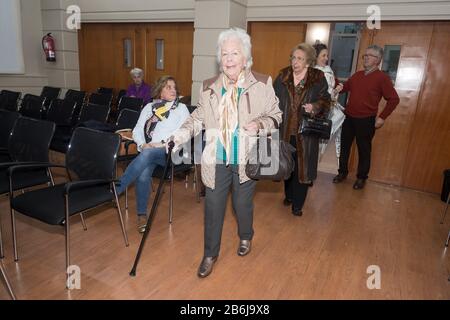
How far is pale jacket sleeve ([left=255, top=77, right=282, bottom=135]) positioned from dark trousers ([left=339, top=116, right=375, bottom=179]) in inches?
93.0

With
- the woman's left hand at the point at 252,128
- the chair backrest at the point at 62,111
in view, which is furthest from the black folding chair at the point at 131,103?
the woman's left hand at the point at 252,128

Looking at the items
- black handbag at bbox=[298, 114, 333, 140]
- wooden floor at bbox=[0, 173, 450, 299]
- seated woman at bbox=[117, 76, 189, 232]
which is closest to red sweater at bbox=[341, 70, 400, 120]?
wooden floor at bbox=[0, 173, 450, 299]

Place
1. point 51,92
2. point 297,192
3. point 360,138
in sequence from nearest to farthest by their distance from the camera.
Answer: point 297,192
point 360,138
point 51,92

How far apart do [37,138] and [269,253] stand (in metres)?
2.00

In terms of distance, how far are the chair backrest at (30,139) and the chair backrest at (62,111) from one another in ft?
4.57

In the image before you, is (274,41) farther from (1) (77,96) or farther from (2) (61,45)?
(2) (61,45)

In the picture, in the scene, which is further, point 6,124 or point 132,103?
point 132,103

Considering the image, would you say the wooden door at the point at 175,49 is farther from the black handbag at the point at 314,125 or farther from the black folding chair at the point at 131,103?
the black handbag at the point at 314,125

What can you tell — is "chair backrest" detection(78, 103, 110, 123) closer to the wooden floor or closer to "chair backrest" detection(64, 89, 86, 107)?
the wooden floor

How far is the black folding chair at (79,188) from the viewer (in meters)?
1.88

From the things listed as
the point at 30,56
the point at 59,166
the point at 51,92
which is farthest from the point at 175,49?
the point at 59,166

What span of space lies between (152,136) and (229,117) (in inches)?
47.0

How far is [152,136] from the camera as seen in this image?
110 inches
